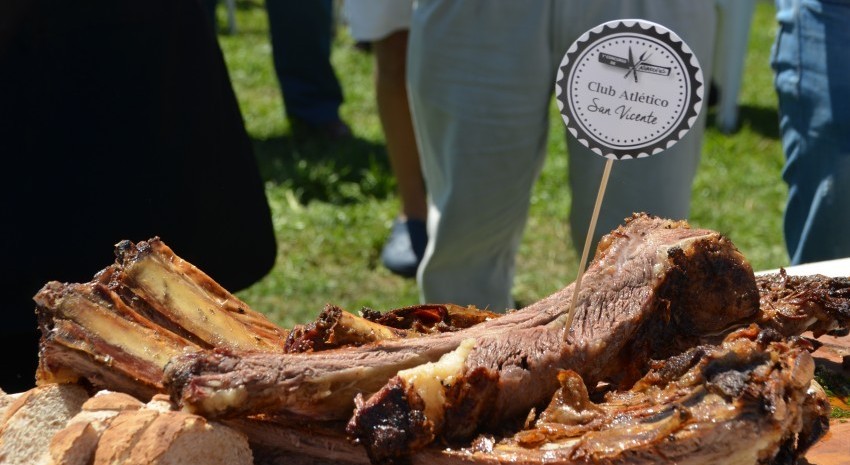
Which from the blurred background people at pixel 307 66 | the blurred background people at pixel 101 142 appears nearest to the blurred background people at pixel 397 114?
the blurred background people at pixel 101 142

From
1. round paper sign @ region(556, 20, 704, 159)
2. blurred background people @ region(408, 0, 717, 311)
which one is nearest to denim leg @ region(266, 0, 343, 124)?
blurred background people @ region(408, 0, 717, 311)

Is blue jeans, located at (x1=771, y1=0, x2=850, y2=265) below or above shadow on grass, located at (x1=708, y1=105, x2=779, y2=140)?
above

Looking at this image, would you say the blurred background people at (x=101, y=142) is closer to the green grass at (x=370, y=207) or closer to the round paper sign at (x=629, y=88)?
the round paper sign at (x=629, y=88)

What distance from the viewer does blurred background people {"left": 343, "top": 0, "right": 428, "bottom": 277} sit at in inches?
188

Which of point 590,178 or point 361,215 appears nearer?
point 590,178

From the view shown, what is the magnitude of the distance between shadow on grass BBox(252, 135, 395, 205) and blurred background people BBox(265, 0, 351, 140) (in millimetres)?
216

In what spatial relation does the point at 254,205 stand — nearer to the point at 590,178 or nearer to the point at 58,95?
the point at 58,95

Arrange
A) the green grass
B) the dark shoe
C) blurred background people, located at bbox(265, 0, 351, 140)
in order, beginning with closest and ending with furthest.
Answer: the green grass, the dark shoe, blurred background people, located at bbox(265, 0, 351, 140)

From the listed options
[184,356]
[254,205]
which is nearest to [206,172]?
[254,205]

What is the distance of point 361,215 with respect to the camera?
632 centimetres

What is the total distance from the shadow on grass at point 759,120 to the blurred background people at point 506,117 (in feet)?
14.7

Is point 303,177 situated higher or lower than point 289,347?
lower

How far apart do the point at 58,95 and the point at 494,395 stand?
66.3 inches

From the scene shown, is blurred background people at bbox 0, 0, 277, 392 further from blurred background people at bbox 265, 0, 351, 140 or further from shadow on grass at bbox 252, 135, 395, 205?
blurred background people at bbox 265, 0, 351, 140
